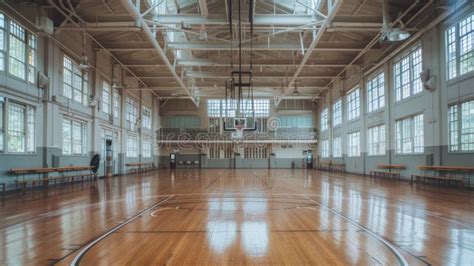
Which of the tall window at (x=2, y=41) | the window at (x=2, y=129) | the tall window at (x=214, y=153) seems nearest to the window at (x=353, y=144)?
the tall window at (x=214, y=153)

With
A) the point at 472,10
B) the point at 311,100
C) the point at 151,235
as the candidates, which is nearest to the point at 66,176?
the point at 151,235

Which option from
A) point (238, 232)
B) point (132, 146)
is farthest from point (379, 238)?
point (132, 146)

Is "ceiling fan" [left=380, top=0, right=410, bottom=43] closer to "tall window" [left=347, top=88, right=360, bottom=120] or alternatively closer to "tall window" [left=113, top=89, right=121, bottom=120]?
"tall window" [left=347, top=88, right=360, bottom=120]

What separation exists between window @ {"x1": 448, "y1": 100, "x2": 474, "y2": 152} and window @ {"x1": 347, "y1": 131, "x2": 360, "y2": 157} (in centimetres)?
1015

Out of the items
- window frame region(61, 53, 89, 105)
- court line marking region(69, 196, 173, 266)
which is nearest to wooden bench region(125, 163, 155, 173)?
window frame region(61, 53, 89, 105)

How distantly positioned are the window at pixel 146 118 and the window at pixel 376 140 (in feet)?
58.5

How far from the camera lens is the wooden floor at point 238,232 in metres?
4.07

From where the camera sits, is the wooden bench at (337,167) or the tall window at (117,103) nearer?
the tall window at (117,103)

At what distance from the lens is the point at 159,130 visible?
3484cm

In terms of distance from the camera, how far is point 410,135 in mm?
16219

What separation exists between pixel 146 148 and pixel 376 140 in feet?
62.3

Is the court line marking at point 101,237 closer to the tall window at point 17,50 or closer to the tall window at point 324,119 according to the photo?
the tall window at point 17,50

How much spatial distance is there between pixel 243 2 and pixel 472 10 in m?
9.82

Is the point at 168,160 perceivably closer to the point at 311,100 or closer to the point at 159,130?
the point at 159,130
